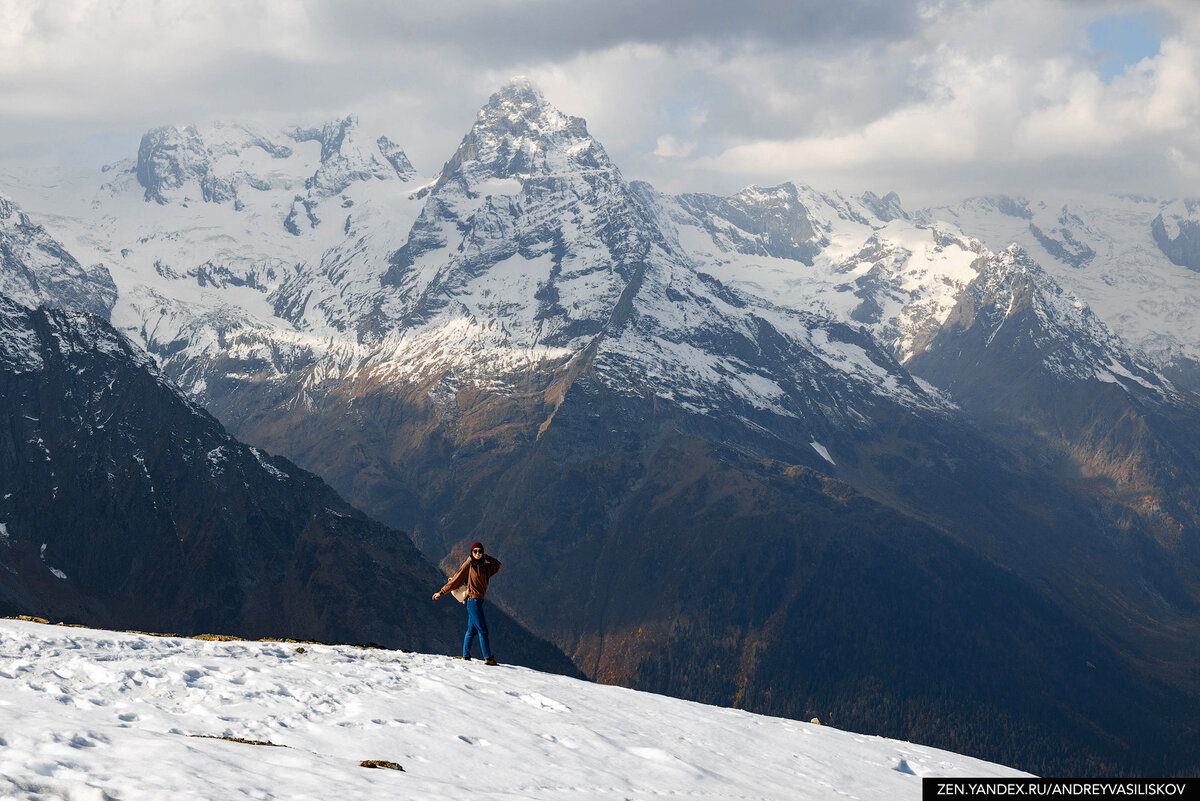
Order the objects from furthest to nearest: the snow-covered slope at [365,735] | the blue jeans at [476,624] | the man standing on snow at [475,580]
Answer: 1. the blue jeans at [476,624]
2. the man standing on snow at [475,580]
3. the snow-covered slope at [365,735]

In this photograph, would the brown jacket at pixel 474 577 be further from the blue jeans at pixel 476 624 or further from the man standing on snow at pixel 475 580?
the blue jeans at pixel 476 624

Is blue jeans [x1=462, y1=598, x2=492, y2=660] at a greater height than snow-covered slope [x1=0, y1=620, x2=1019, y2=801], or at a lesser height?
greater

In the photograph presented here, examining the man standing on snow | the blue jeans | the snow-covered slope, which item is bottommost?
the snow-covered slope

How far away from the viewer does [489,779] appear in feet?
104

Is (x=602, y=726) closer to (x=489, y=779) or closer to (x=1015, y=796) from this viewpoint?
(x=489, y=779)

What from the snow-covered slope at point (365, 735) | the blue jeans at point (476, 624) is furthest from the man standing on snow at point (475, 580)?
the snow-covered slope at point (365, 735)

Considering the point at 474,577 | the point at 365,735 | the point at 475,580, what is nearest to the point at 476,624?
the point at 475,580

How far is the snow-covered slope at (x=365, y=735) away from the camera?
1014 inches

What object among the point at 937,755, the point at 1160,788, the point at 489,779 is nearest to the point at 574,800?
the point at 489,779

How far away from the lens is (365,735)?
33719 millimetres

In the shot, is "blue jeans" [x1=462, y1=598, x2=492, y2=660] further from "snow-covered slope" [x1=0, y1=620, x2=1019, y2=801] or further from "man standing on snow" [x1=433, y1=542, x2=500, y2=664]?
"snow-covered slope" [x1=0, y1=620, x2=1019, y2=801]

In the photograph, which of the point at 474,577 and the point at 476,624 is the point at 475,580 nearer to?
the point at 474,577

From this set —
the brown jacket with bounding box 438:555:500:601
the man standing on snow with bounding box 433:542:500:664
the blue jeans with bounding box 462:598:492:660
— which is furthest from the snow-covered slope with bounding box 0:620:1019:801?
the brown jacket with bounding box 438:555:500:601

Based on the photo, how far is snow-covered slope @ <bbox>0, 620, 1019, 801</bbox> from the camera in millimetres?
25766
